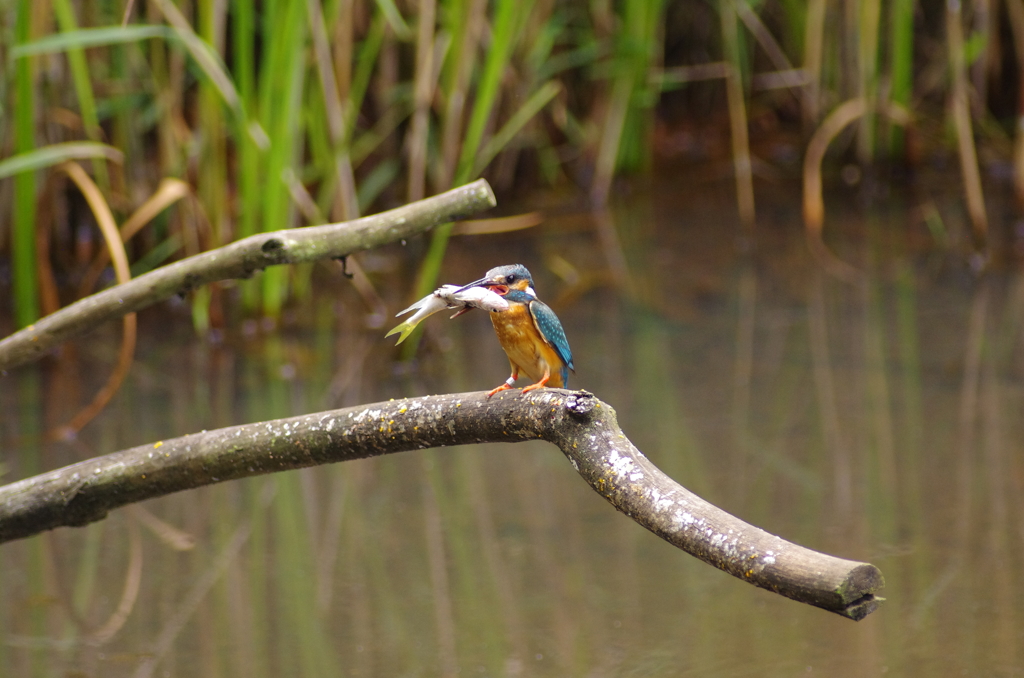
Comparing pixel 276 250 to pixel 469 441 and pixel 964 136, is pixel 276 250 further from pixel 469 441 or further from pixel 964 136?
pixel 964 136

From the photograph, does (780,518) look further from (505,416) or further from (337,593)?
(505,416)

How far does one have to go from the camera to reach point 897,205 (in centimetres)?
426

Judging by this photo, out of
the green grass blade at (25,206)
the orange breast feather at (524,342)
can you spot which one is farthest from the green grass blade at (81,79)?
the orange breast feather at (524,342)

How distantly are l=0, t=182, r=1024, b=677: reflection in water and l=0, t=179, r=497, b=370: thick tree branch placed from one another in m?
0.62

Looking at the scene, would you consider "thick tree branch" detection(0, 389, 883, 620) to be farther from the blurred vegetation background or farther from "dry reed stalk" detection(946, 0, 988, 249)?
"dry reed stalk" detection(946, 0, 988, 249)

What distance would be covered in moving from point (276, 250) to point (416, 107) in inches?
85.3

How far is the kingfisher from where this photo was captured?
1.25m

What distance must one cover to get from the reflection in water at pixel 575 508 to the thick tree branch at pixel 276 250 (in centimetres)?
62

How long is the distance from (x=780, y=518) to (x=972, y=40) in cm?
284

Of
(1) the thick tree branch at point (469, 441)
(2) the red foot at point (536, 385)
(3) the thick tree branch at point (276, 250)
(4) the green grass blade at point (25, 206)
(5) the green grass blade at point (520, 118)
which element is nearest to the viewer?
(1) the thick tree branch at point (469, 441)

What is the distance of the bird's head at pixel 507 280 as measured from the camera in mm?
1238

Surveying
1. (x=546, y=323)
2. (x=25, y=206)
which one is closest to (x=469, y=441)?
(x=546, y=323)

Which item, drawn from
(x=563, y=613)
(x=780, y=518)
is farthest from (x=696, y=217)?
(x=563, y=613)

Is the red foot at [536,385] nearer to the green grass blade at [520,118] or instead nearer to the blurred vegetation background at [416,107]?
the blurred vegetation background at [416,107]
